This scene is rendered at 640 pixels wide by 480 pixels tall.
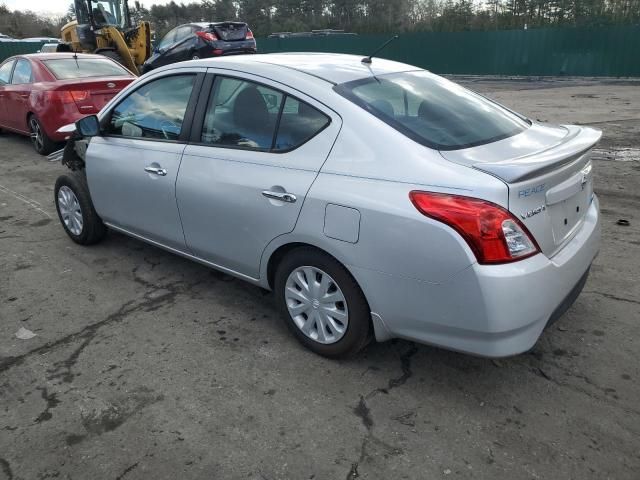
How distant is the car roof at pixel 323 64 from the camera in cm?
308

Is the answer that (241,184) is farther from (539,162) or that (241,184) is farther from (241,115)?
(539,162)

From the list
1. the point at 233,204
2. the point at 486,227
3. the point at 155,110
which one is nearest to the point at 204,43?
the point at 155,110

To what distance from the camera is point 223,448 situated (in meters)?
2.39

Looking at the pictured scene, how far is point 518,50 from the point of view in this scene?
23.8 meters

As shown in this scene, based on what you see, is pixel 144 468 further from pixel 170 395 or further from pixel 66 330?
pixel 66 330

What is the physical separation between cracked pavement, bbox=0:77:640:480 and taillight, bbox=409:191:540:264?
83 cm

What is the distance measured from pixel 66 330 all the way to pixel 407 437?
7.47 feet

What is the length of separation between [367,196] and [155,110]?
203cm

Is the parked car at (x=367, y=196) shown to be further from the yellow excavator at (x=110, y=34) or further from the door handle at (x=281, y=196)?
the yellow excavator at (x=110, y=34)

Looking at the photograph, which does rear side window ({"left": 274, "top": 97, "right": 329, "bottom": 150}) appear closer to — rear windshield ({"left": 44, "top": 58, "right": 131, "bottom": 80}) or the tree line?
rear windshield ({"left": 44, "top": 58, "right": 131, "bottom": 80})

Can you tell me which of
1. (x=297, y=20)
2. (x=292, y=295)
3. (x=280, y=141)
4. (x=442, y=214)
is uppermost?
(x=297, y=20)

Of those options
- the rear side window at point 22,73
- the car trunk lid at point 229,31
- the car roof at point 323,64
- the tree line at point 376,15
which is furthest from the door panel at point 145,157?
the tree line at point 376,15

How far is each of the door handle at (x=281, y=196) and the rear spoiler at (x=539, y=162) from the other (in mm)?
949

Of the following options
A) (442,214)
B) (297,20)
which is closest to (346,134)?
(442,214)
